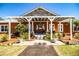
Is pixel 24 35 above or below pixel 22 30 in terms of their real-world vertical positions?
below

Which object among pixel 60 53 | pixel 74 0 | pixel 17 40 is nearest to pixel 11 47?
pixel 17 40

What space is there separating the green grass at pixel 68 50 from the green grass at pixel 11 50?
→ 1349 millimetres

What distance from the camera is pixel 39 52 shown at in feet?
35.0

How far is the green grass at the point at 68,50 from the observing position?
10492 millimetres

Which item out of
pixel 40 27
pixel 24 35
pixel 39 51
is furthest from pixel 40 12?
pixel 39 51

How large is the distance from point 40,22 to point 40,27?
0.19 meters

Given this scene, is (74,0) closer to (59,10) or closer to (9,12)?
(59,10)

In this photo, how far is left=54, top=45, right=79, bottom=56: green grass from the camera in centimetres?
1049

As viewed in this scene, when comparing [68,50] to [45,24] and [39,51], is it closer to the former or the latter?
[39,51]

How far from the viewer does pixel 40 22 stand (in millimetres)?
11125

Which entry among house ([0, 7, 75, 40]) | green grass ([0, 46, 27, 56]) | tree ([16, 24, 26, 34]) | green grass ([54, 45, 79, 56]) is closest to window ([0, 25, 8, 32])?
house ([0, 7, 75, 40])

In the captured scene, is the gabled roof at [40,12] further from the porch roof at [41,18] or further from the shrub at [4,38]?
the shrub at [4,38]

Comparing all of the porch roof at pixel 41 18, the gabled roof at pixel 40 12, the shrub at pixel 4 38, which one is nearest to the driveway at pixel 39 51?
the shrub at pixel 4 38

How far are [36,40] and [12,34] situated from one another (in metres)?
0.95
